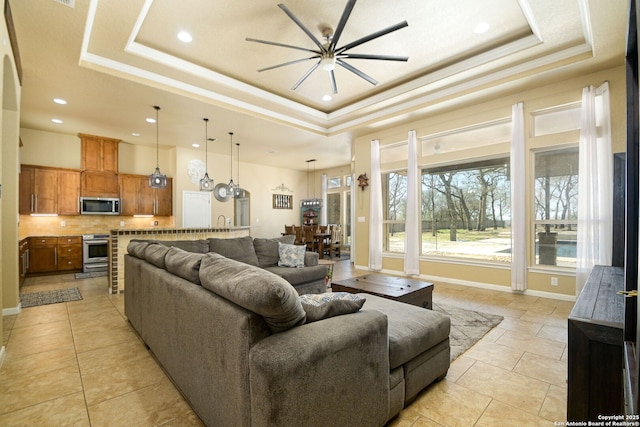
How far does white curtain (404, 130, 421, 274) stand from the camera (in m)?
5.63

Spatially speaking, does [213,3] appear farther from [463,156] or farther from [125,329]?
[463,156]

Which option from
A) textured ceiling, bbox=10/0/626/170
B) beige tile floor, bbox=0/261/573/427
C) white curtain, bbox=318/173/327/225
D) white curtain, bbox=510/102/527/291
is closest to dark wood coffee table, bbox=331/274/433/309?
beige tile floor, bbox=0/261/573/427

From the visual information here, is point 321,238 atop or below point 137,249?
below

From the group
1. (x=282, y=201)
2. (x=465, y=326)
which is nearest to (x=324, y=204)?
(x=282, y=201)

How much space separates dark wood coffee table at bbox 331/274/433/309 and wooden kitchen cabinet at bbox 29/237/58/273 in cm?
626

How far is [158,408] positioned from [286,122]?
16.7ft

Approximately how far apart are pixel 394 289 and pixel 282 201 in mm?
7793

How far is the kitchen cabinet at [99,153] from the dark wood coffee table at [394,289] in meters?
6.66

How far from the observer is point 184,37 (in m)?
3.53

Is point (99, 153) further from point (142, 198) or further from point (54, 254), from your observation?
point (54, 254)

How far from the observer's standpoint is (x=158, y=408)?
1820mm

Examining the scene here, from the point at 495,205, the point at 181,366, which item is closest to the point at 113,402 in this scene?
the point at 181,366

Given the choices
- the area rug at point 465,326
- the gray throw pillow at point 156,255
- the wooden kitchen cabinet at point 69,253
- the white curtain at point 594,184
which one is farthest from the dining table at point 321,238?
the gray throw pillow at point 156,255

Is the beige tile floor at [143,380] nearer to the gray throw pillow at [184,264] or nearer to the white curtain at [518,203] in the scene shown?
the gray throw pillow at [184,264]
